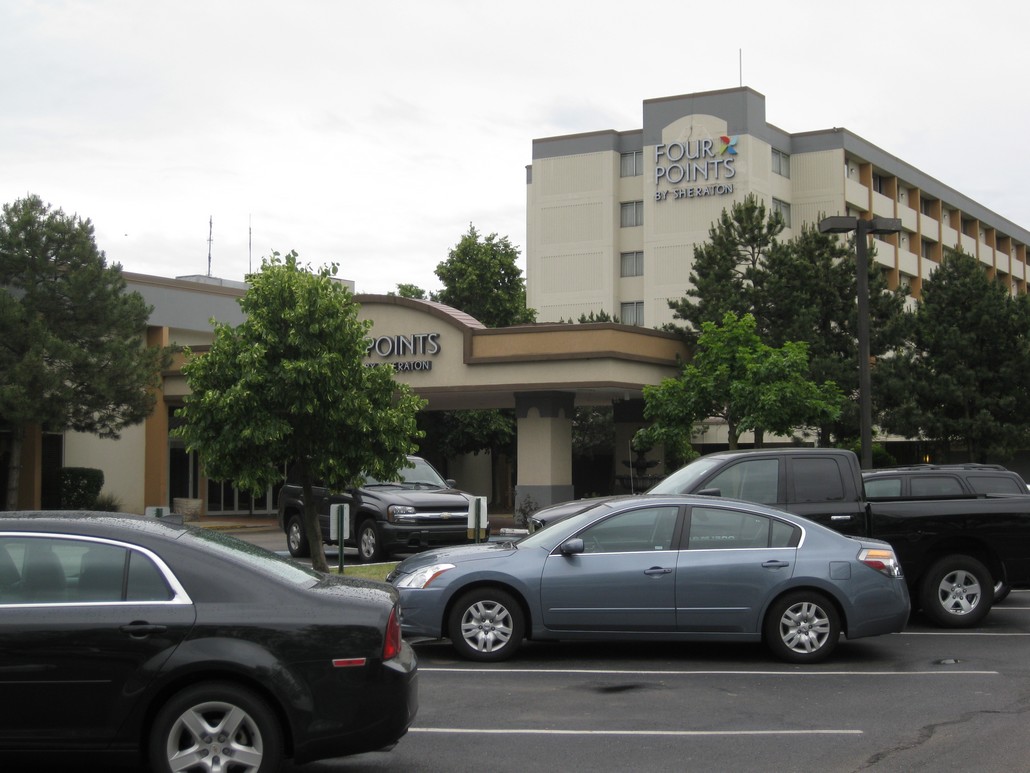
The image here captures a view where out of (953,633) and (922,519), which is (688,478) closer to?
(922,519)

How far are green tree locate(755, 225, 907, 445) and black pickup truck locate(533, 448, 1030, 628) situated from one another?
1776 cm

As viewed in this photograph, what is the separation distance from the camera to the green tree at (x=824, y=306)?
102 ft

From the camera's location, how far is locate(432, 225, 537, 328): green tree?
1809 inches

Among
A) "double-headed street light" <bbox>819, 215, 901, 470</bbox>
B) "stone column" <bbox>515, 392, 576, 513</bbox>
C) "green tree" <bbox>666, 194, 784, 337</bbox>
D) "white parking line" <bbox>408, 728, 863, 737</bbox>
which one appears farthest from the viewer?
"green tree" <bbox>666, 194, 784, 337</bbox>

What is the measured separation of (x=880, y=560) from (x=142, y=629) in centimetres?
692

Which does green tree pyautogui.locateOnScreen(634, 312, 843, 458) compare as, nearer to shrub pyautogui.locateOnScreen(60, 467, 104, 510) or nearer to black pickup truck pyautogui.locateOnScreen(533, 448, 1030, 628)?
black pickup truck pyautogui.locateOnScreen(533, 448, 1030, 628)

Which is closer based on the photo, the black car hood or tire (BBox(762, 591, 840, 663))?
tire (BBox(762, 591, 840, 663))

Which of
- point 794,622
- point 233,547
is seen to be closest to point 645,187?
point 794,622

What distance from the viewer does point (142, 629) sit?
5.95 m

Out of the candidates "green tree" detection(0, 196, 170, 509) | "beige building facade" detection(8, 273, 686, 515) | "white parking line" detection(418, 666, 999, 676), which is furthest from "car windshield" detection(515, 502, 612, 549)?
"green tree" detection(0, 196, 170, 509)

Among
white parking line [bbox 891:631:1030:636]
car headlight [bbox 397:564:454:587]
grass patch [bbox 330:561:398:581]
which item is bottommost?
white parking line [bbox 891:631:1030:636]

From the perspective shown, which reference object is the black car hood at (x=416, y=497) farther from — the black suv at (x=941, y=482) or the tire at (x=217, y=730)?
the tire at (x=217, y=730)

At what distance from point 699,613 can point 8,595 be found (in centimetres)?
606

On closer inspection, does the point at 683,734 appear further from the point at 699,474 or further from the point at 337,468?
the point at 337,468
